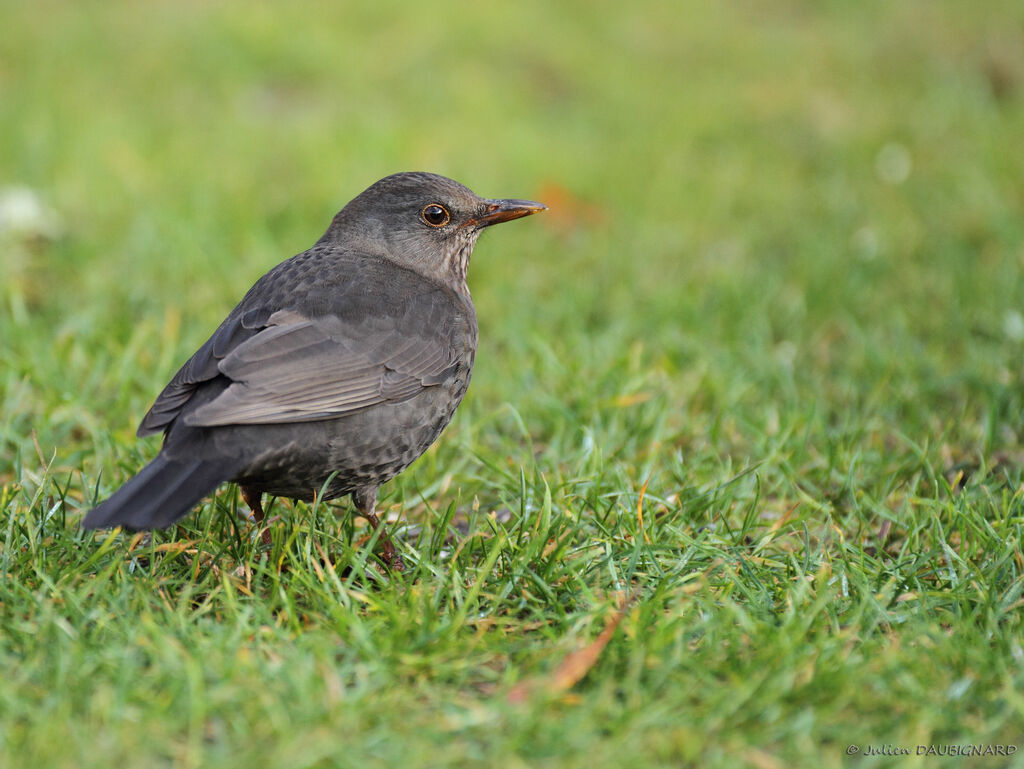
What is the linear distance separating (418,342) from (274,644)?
1.18 metres

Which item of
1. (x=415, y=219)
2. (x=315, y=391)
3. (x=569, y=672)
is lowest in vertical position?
(x=569, y=672)

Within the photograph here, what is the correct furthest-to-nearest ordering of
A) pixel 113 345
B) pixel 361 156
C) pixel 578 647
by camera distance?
pixel 361 156 → pixel 113 345 → pixel 578 647

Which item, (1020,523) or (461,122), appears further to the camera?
(461,122)

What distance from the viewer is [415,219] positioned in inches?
163

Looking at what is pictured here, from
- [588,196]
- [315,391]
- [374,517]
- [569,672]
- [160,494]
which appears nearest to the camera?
[569,672]

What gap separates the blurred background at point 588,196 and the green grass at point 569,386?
32 millimetres

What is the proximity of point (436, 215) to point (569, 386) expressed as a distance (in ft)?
3.54

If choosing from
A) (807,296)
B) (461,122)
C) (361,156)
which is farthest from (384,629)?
(461,122)

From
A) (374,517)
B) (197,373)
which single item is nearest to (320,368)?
(197,373)

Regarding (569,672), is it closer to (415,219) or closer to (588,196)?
(415,219)

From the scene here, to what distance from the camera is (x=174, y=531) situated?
347cm

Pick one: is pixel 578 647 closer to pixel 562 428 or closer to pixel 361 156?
Result: pixel 562 428

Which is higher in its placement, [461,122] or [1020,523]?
[461,122]

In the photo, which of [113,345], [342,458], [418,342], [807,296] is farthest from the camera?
[807,296]
